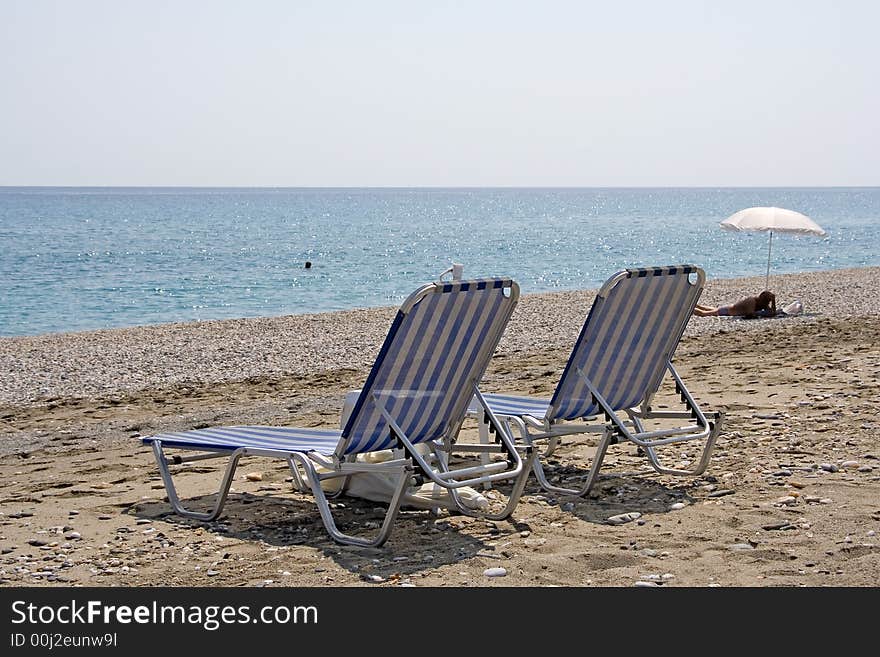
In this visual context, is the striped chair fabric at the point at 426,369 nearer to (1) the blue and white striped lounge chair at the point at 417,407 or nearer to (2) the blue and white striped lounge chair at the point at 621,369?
(1) the blue and white striped lounge chair at the point at 417,407

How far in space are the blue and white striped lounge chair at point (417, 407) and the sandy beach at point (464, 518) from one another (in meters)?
0.27

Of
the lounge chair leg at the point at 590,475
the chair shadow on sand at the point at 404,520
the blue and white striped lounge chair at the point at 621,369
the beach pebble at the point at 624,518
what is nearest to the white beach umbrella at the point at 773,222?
the blue and white striped lounge chair at the point at 621,369

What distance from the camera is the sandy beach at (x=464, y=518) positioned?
4.20 metres

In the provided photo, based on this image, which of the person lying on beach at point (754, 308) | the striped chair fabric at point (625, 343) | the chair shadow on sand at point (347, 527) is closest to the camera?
the chair shadow on sand at point (347, 527)

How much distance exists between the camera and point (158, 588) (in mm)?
4051

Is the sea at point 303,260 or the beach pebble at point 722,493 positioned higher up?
the beach pebble at point 722,493

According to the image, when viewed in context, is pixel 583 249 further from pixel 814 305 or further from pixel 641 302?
pixel 641 302

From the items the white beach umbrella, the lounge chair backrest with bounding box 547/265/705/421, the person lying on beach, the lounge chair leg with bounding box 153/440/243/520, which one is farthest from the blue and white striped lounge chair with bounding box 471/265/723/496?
the white beach umbrella

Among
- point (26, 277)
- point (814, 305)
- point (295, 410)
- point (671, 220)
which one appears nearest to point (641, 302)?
point (295, 410)

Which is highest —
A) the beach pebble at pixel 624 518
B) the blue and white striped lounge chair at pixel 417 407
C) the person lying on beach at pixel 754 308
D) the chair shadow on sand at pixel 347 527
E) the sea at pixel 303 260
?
the blue and white striped lounge chair at pixel 417 407

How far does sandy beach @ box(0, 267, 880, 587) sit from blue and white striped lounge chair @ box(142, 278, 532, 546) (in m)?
0.27

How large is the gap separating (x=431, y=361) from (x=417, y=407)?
20cm

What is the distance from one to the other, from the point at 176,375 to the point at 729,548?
294 inches

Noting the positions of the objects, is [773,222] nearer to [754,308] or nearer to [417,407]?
[754,308]
